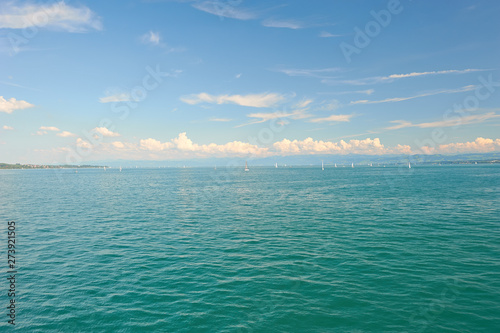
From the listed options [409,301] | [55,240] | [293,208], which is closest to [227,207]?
[293,208]

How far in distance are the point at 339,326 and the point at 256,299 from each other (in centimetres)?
680

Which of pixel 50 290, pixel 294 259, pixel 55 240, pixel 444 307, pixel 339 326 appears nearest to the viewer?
pixel 339 326

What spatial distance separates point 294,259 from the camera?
97.6ft

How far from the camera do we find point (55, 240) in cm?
3847

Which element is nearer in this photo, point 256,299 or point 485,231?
point 256,299

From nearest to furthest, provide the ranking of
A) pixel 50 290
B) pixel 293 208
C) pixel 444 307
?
pixel 444 307 → pixel 50 290 → pixel 293 208

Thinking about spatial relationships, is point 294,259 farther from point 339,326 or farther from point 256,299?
point 339,326

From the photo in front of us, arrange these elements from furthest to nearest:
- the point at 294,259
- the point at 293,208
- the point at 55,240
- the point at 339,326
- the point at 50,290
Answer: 1. the point at 293,208
2. the point at 55,240
3. the point at 294,259
4. the point at 50,290
5. the point at 339,326

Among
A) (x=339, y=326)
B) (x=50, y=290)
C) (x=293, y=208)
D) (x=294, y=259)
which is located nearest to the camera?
(x=339, y=326)

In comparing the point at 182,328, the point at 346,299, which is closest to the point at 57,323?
the point at 182,328

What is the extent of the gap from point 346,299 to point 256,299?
298 inches

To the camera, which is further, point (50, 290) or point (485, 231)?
point (485, 231)

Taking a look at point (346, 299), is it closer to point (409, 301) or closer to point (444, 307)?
point (409, 301)

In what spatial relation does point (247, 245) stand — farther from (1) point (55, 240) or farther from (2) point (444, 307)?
(1) point (55, 240)
